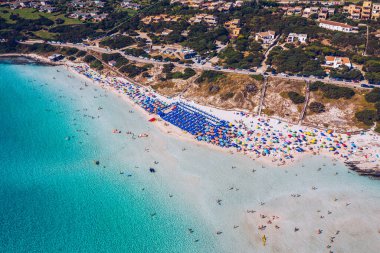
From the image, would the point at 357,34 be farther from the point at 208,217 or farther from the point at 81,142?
the point at 81,142

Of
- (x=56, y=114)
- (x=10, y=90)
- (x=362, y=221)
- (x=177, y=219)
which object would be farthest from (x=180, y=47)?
(x=362, y=221)

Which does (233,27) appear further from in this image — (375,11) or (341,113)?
(341,113)

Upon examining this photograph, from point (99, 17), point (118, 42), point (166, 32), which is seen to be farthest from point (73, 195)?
point (99, 17)

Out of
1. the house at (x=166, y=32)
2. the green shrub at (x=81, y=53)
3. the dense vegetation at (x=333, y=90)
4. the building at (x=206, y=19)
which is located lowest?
the dense vegetation at (x=333, y=90)

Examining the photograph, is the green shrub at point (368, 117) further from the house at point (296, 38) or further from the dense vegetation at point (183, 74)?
the dense vegetation at point (183, 74)

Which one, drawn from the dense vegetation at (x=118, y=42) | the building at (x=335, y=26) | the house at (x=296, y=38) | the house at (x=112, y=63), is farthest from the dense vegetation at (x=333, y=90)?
the dense vegetation at (x=118, y=42)

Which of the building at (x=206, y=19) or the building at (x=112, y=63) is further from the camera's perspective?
the building at (x=206, y=19)

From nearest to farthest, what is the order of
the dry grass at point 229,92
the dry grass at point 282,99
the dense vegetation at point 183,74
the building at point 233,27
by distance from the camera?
the dry grass at point 282,99 < the dry grass at point 229,92 < the dense vegetation at point 183,74 < the building at point 233,27
